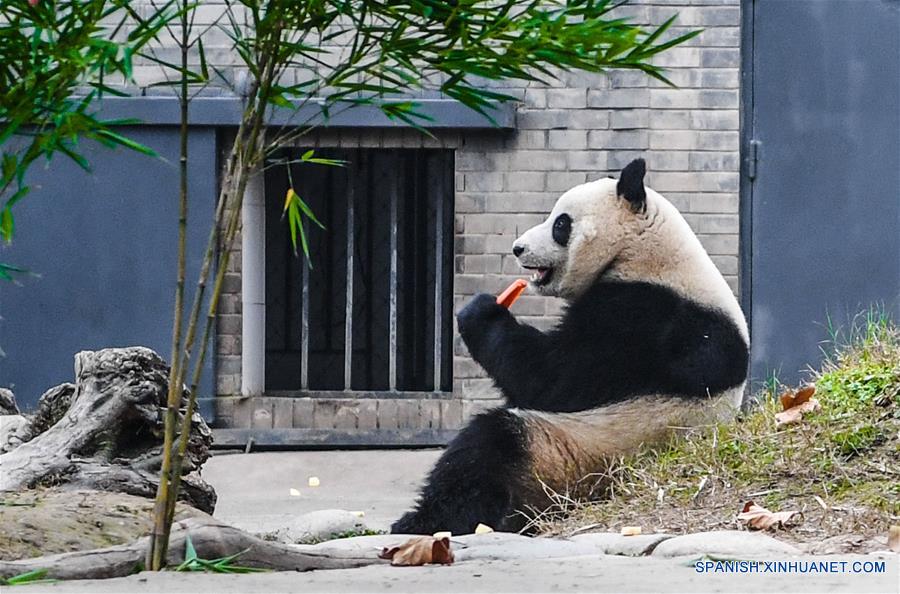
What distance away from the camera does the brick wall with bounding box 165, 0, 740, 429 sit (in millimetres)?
9312

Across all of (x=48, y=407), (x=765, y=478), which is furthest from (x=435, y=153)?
(x=765, y=478)

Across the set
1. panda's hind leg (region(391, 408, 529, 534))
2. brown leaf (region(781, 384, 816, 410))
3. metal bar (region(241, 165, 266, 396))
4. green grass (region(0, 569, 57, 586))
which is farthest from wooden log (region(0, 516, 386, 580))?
metal bar (region(241, 165, 266, 396))

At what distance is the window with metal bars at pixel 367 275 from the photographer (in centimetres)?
968

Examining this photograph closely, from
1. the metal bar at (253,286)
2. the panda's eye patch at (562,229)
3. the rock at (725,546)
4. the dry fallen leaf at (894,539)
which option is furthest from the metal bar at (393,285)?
the dry fallen leaf at (894,539)

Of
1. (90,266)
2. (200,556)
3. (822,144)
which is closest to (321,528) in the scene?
(200,556)

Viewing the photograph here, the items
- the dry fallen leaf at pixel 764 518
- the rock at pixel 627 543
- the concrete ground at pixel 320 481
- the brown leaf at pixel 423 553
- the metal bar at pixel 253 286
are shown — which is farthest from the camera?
the metal bar at pixel 253 286

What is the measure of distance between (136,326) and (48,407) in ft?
11.5

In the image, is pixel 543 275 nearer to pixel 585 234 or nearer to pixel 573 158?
pixel 585 234

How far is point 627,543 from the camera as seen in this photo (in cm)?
451

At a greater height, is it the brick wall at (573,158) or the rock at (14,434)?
the brick wall at (573,158)

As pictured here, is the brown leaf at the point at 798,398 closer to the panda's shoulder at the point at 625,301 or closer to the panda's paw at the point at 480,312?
the panda's shoulder at the point at 625,301

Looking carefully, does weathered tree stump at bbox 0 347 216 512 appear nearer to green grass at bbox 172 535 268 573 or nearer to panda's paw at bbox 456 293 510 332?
panda's paw at bbox 456 293 510 332

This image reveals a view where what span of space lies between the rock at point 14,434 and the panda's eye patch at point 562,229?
235 centimetres

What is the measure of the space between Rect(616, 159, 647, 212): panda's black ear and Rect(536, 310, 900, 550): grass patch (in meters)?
0.96
